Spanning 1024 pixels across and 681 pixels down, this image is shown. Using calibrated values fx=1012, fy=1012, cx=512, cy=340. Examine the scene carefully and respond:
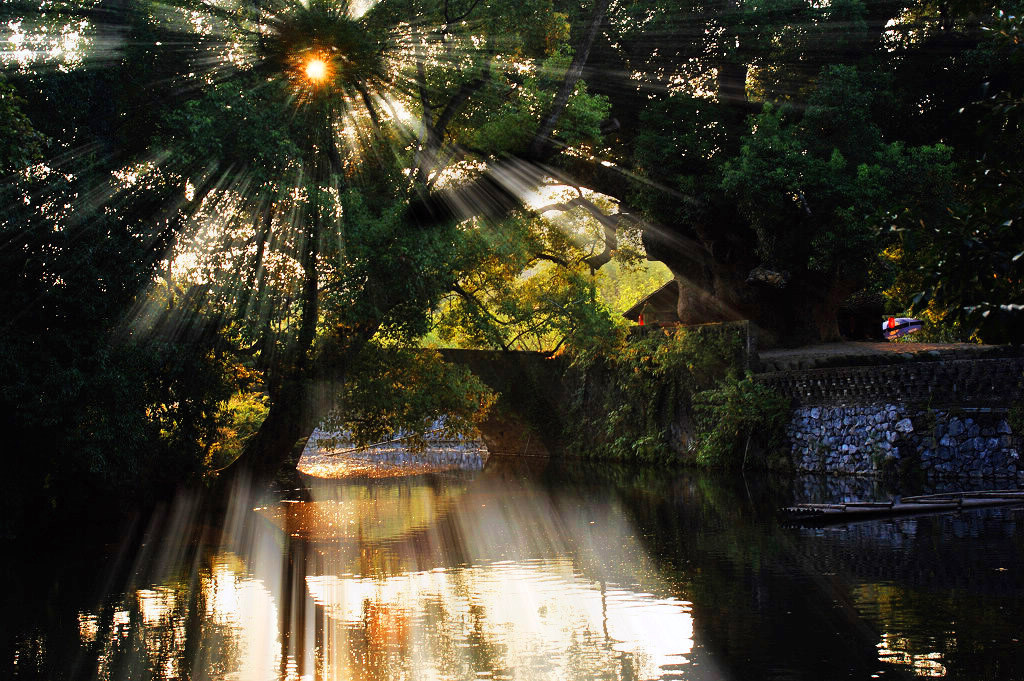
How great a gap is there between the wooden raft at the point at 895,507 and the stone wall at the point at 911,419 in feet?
9.62

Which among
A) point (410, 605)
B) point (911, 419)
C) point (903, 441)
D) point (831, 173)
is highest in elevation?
point (831, 173)

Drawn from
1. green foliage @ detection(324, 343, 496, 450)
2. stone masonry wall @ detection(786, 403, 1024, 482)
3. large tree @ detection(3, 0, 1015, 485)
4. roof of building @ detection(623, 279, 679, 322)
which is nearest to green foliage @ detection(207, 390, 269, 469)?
large tree @ detection(3, 0, 1015, 485)

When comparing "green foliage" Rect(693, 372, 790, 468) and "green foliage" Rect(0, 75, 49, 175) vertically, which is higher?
"green foliage" Rect(0, 75, 49, 175)

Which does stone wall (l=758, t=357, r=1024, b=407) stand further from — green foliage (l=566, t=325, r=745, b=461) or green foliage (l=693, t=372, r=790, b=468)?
green foliage (l=566, t=325, r=745, b=461)

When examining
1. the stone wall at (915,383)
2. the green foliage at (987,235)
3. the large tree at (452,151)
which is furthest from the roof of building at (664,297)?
the green foliage at (987,235)

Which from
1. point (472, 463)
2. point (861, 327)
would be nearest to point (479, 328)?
point (472, 463)

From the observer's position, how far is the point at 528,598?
9023mm

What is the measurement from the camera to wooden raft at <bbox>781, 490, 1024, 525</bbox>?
42.0 feet

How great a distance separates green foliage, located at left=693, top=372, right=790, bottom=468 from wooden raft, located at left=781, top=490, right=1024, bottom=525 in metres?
6.65

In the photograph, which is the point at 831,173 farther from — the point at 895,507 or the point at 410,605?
the point at 410,605

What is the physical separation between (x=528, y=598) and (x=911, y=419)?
35.3 ft

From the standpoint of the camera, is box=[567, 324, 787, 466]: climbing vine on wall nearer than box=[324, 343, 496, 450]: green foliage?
No

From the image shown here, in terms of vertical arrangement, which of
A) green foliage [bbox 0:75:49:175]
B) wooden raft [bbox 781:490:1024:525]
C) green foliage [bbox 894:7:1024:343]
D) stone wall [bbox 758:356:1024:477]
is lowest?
wooden raft [bbox 781:490:1024:525]

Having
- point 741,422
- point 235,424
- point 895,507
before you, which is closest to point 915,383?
point 741,422
